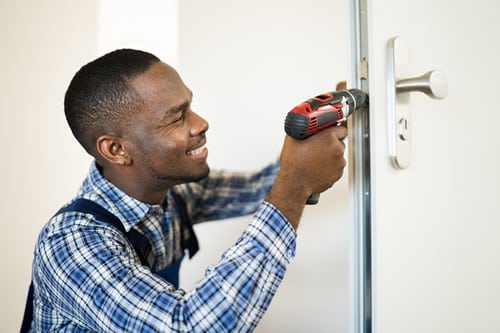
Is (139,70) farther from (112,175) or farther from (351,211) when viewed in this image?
(351,211)

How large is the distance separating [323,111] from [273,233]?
193 millimetres

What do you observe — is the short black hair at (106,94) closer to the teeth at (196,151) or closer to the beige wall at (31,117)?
the teeth at (196,151)

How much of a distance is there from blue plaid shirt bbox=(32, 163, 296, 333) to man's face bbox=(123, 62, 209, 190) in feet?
0.44

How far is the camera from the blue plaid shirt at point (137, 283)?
564 mm

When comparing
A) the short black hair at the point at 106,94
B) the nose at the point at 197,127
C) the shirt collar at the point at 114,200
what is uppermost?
the short black hair at the point at 106,94

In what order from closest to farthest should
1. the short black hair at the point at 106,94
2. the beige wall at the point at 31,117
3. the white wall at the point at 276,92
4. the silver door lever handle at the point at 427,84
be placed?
1. the silver door lever handle at the point at 427,84
2. the short black hair at the point at 106,94
3. the white wall at the point at 276,92
4. the beige wall at the point at 31,117

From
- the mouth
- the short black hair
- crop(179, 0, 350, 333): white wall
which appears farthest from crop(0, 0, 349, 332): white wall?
the short black hair

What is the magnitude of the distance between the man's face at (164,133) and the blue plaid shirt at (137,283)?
133 mm

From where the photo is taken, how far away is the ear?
0.79 m

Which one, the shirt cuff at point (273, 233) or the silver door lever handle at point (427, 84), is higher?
the silver door lever handle at point (427, 84)

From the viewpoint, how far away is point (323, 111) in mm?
527

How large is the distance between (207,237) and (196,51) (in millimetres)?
631

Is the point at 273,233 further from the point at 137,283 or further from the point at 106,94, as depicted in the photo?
the point at 106,94

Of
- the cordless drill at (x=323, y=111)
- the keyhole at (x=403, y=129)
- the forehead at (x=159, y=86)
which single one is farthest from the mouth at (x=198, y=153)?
the keyhole at (x=403, y=129)
